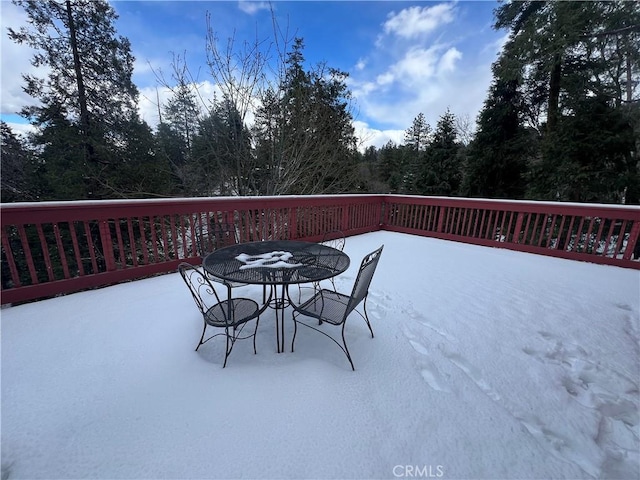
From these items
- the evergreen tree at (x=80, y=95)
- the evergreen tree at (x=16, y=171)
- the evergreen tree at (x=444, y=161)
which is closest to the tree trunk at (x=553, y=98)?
the evergreen tree at (x=444, y=161)

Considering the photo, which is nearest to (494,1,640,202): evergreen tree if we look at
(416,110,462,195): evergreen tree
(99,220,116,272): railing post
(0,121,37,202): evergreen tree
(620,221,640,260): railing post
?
(416,110,462,195): evergreen tree

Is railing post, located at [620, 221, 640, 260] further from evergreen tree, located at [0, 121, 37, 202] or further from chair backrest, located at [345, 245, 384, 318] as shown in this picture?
evergreen tree, located at [0, 121, 37, 202]

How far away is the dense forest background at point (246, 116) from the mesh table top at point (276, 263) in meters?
4.88

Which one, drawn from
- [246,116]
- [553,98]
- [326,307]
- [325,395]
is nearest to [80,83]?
[246,116]

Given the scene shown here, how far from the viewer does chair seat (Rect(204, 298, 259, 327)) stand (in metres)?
1.68

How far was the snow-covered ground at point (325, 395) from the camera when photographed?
118 cm

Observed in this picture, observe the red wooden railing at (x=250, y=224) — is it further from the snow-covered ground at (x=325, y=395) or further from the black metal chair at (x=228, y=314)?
the black metal chair at (x=228, y=314)

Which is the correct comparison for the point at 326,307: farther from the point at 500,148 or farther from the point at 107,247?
the point at 500,148

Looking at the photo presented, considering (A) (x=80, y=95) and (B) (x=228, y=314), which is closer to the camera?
(B) (x=228, y=314)

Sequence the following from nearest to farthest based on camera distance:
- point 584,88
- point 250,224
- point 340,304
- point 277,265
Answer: point 277,265, point 340,304, point 250,224, point 584,88

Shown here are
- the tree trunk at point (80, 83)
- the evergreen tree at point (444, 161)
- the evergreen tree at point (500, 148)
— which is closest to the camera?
the tree trunk at point (80, 83)

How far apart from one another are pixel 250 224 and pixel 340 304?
7.73ft

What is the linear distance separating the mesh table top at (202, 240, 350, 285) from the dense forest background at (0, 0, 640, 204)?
4.88 metres

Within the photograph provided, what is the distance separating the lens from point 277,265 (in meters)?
1.97
